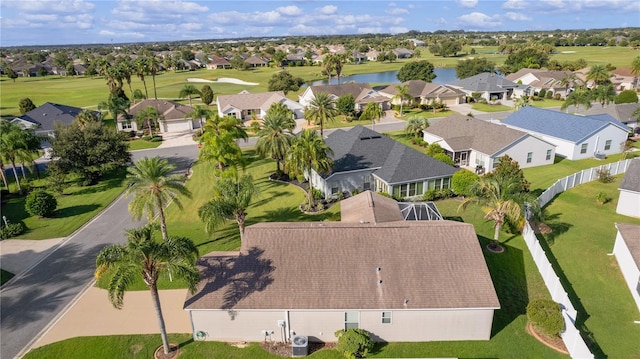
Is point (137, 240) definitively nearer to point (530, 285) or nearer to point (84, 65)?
point (530, 285)

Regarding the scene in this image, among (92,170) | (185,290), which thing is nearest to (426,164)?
(185,290)

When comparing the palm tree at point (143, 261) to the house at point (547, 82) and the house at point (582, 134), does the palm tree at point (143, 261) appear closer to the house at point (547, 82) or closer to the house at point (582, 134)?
the house at point (582, 134)

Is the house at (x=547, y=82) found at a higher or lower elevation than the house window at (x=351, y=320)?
higher

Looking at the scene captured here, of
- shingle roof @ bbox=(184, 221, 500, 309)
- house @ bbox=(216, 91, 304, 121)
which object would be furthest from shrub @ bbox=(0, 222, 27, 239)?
house @ bbox=(216, 91, 304, 121)

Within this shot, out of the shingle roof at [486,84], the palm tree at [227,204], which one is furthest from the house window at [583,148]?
the shingle roof at [486,84]

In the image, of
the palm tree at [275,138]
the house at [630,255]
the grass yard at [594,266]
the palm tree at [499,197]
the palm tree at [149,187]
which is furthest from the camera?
the palm tree at [275,138]

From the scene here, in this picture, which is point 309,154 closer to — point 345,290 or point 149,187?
point 149,187

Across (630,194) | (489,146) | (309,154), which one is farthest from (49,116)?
(630,194)
